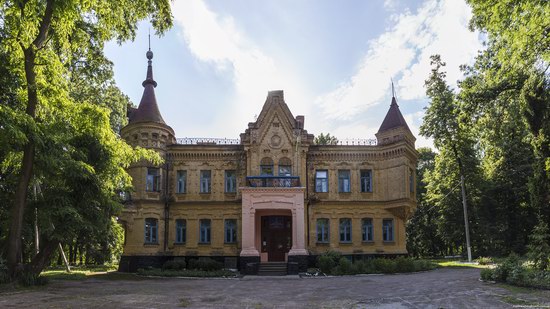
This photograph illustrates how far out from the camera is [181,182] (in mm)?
27859

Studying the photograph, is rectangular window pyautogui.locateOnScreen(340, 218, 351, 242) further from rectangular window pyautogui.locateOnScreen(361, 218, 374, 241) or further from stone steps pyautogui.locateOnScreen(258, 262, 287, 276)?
stone steps pyautogui.locateOnScreen(258, 262, 287, 276)

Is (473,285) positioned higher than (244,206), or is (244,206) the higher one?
(244,206)

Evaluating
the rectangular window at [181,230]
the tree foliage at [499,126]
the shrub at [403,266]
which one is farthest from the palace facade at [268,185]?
the tree foliage at [499,126]

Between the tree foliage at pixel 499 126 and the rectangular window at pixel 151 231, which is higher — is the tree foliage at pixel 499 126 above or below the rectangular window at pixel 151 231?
above

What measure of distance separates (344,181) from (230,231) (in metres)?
8.02

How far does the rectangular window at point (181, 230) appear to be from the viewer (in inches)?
1070

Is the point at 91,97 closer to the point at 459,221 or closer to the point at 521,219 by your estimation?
the point at 459,221

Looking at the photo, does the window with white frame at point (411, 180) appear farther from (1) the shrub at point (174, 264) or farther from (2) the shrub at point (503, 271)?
(1) the shrub at point (174, 264)

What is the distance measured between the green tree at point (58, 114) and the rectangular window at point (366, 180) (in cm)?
1525

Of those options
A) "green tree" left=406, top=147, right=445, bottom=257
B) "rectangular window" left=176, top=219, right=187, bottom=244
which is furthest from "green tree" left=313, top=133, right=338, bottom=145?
"rectangular window" left=176, top=219, right=187, bottom=244

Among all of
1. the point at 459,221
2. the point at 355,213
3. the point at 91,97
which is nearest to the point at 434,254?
the point at 459,221

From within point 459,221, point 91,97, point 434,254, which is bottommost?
point 434,254

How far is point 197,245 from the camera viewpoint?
1062 inches

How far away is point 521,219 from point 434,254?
13.2 meters
